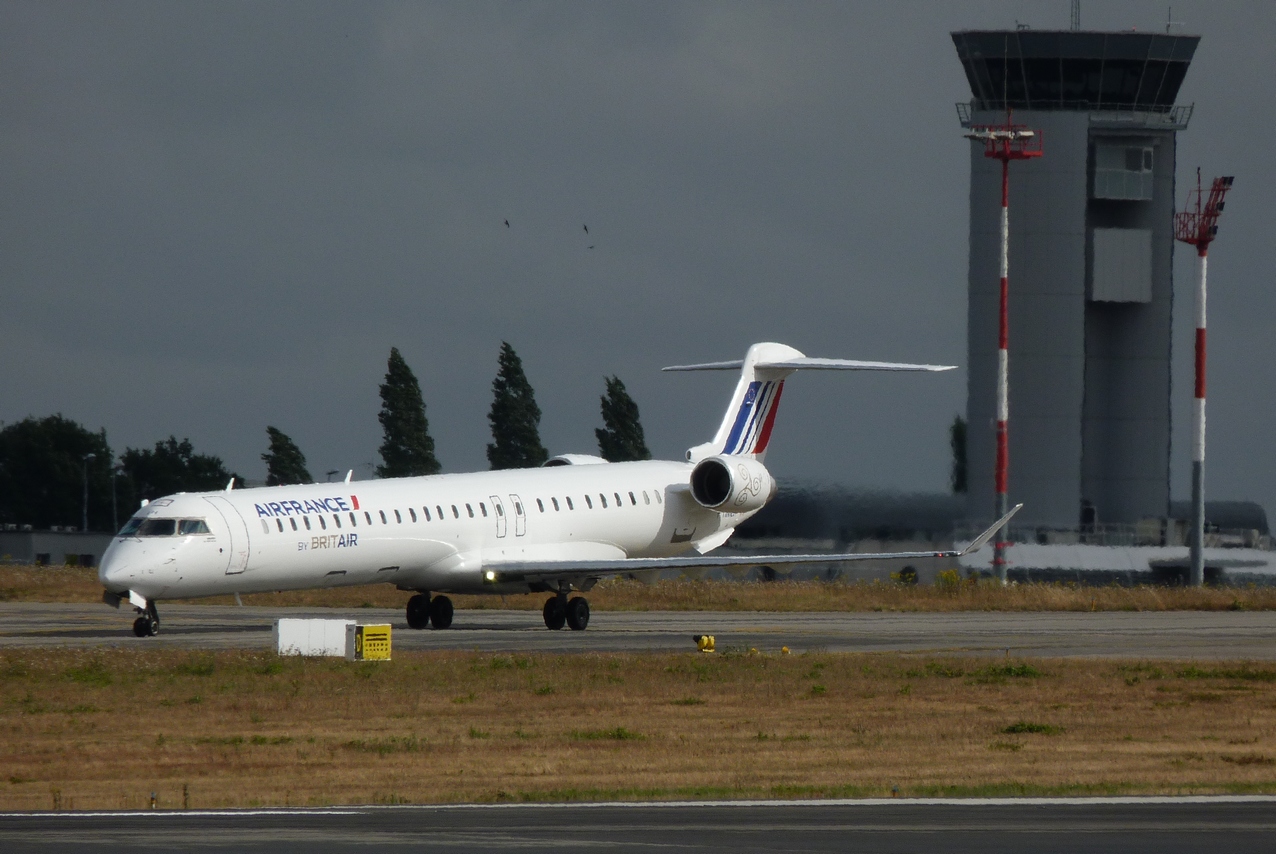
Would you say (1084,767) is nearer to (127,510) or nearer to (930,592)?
(930,592)

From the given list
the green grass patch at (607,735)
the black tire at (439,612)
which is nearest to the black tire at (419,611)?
the black tire at (439,612)

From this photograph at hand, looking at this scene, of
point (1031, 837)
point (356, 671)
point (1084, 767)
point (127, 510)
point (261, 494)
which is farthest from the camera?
point (127, 510)

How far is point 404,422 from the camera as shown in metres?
83.6

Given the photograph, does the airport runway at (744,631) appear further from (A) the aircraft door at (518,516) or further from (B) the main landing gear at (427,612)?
(A) the aircraft door at (518,516)

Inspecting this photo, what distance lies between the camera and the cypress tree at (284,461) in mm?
81562

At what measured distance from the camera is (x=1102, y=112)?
70.4 metres

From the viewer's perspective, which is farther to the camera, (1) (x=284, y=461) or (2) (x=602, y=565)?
(1) (x=284, y=461)

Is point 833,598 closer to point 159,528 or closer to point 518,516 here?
point 518,516

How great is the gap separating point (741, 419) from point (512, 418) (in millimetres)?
42119

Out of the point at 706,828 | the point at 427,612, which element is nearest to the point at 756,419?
the point at 427,612

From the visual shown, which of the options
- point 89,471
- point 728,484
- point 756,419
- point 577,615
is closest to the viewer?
point 577,615

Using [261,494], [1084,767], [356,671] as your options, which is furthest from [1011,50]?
[1084,767]

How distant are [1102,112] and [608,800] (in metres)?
60.1

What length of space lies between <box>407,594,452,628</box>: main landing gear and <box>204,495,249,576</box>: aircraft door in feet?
19.8
